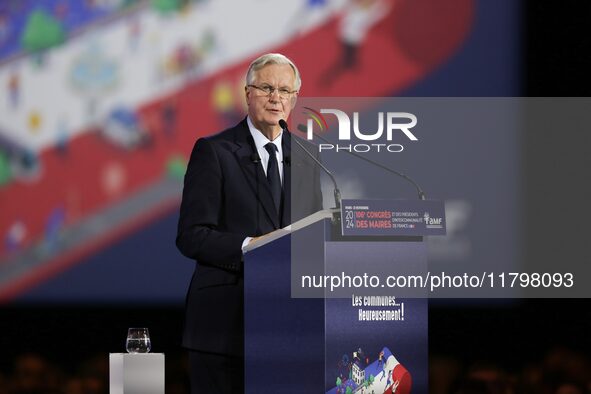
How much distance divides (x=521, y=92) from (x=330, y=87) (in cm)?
106

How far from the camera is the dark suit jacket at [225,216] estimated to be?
3416mm

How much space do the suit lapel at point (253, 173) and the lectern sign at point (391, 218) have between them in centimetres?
53

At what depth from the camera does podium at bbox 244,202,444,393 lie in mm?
3000

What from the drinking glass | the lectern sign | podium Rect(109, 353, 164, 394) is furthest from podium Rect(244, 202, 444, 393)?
the drinking glass

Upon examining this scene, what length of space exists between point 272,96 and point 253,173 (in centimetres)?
27

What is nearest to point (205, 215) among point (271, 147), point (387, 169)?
point (271, 147)

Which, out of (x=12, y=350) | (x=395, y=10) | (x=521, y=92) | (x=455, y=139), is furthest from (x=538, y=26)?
(x=12, y=350)

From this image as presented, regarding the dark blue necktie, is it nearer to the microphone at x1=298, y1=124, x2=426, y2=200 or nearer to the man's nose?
the man's nose

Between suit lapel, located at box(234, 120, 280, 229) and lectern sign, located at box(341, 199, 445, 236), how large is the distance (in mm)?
535

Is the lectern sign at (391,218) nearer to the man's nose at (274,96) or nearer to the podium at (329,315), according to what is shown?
the podium at (329,315)

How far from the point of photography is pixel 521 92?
6016mm

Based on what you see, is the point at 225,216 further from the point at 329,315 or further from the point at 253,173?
the point at 329,315

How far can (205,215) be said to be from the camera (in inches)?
139

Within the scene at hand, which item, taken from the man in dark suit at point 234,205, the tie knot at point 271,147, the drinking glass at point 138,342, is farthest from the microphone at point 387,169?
the drinking glass at point 138,342
